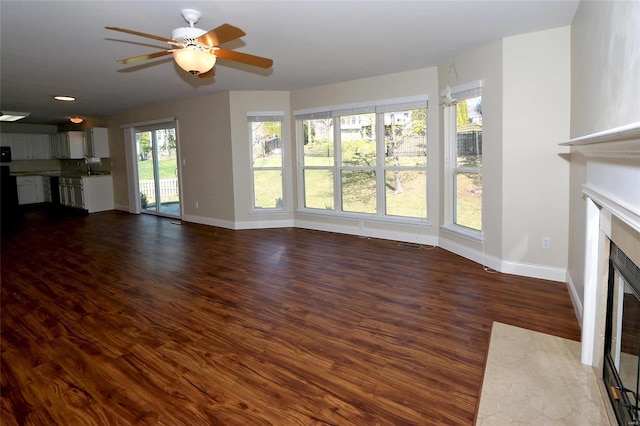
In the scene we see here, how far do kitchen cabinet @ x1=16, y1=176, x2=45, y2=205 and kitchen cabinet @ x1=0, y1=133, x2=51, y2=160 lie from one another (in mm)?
610

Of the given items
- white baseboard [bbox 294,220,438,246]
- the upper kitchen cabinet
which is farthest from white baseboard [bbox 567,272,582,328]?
the upper kitchen cabinet

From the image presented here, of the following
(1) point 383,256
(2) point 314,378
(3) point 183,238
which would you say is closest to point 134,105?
(3) point 183,238

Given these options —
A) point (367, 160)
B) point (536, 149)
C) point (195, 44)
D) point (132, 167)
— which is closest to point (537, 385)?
point (536, 149)

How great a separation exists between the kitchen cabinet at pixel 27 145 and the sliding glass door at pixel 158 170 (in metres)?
4.25

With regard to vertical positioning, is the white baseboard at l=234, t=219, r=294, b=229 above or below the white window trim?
below

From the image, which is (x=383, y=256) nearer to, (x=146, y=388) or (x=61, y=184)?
(x=146, y=388)

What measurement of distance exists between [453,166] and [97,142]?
8.64m

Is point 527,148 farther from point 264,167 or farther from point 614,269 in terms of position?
point 264,167

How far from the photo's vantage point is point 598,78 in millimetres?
2240

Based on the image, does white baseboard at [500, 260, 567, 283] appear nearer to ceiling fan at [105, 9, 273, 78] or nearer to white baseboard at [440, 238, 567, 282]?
white baseboard at [440, 238, 567, 282]

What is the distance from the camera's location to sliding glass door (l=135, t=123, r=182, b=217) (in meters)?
7.81

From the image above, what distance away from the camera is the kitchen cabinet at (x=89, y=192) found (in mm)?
8852

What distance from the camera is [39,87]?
5.48 metres

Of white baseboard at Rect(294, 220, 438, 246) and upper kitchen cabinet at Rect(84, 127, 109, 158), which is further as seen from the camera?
upper kitchen cabinet at Rect(84, 127, 109, 158)
